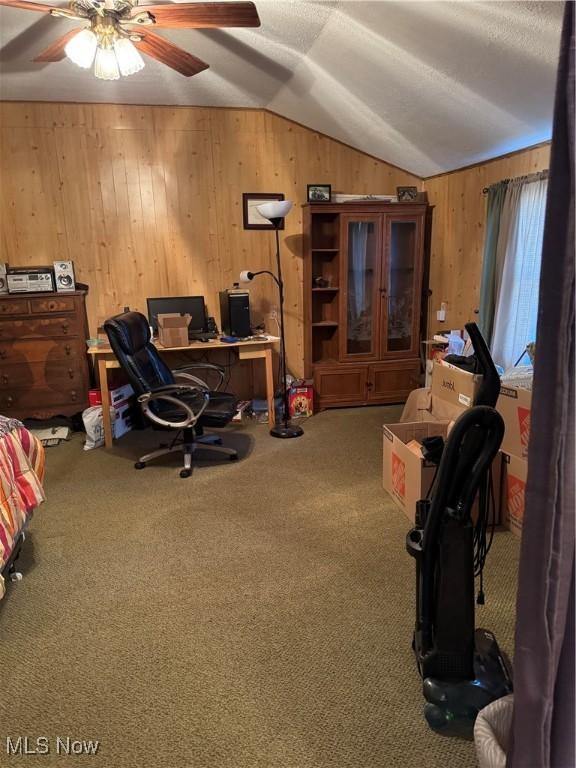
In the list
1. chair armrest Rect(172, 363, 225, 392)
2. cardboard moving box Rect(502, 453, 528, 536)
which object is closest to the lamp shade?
chair armrest Rect(172, 363, 225, 392)

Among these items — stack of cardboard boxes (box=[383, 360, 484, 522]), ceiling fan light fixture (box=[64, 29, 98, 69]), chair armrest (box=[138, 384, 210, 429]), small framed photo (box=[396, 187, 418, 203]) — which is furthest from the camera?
small framed photo (box=[396, 187, 418, 203])

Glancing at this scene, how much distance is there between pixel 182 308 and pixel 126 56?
7.18 ft

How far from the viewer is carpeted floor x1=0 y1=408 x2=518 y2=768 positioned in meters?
1.48

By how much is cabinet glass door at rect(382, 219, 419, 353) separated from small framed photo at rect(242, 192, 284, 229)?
1.04 metres

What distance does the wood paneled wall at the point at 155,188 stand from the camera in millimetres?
4039

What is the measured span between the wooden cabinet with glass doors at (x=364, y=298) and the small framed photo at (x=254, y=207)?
1.15 feet

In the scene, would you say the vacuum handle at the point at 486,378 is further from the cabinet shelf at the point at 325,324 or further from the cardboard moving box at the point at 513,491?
the cabinet shelf at the point at 325,324

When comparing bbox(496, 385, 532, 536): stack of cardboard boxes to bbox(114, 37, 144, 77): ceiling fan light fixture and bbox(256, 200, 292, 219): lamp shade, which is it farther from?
bbox(114, 37, 144, 77): ceiling fan light fixture

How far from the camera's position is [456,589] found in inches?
58.9

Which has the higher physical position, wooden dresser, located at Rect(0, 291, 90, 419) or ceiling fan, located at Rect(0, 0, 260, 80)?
ceiling fan, located at Rect(0, 0, 260, 80)

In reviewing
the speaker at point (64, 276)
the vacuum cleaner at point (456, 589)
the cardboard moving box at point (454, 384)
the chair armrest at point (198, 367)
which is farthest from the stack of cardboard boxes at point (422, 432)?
the speaker at point (64, 276)

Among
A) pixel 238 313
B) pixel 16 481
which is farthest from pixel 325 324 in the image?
pixel 16 481

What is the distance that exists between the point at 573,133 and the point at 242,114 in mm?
4115

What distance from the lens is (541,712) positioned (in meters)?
0.87
